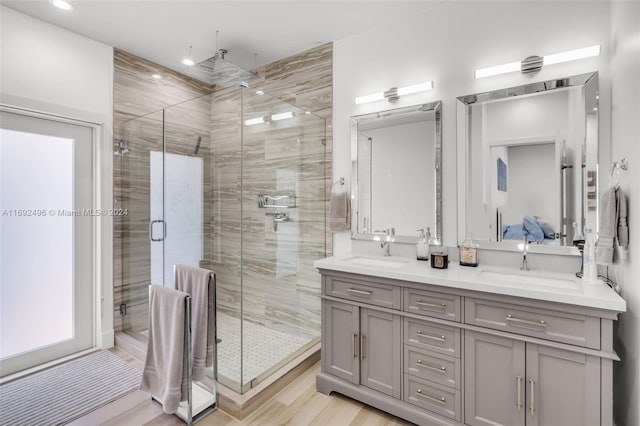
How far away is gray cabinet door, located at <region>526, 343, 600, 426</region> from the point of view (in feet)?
4.52

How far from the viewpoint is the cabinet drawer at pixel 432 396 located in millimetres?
1703

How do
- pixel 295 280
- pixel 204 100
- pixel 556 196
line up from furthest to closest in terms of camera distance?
pixel 295 280, pixel 204 100, pixel 556 196

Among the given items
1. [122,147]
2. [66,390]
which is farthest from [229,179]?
[66,390]

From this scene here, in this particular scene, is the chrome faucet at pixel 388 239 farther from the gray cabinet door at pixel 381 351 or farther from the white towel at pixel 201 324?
the white towel at pixel 201 324

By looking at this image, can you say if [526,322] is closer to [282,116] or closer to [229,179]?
[229,179]

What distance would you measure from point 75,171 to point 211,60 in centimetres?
154

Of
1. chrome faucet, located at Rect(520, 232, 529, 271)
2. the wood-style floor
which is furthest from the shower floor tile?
chrome faucet, located at Rect(520, 232, 529, 271)

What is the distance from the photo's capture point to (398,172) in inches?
97.0

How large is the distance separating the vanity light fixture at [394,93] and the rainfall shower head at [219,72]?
122cm

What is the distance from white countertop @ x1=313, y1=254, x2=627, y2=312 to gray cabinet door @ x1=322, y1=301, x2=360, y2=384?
0.29 m

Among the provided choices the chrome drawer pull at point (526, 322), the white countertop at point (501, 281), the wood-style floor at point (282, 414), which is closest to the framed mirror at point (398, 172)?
the white countertop at point (501, 281)

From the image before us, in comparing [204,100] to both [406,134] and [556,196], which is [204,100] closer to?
[406,134]

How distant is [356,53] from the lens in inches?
105

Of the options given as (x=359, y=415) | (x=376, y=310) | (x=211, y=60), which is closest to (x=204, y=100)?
(x=211, y=60)
